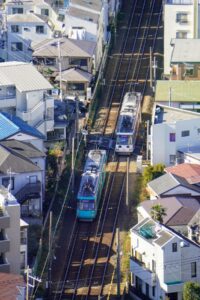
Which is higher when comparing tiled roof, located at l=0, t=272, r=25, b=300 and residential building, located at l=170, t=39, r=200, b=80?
residential building, located at l=170, t=39, r=200, b=80

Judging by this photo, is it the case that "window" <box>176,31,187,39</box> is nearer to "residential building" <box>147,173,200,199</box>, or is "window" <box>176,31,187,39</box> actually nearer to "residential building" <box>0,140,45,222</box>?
"residential building" <box>147,173,200,199</box>

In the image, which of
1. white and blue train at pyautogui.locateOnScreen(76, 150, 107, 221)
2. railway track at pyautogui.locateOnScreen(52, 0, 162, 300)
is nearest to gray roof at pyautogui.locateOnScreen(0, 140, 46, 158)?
white and blue train at pyautogui.locateOnScreen(76, 150, 107, 221)

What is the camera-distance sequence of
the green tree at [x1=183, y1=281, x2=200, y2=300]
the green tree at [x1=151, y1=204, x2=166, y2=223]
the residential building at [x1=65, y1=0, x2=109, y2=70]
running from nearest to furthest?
the green tree at [x1=183, y1=281, x2=200, y2=300] < the green tree at [x1=151, y1=204, x2=166, y2=223] < the residential building at [x1=65, y1=0, x2=109, y2=70]

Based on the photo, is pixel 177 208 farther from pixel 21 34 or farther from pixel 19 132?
pixel 21 34

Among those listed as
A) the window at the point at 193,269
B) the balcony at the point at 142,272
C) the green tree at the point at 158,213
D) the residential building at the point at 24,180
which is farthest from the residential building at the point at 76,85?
the window at the point at 193,269

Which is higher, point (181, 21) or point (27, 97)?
point (181, 21)

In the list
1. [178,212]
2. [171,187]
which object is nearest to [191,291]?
[178,212]

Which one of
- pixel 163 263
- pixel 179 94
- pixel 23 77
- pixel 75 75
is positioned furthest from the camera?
pixel 75 75
